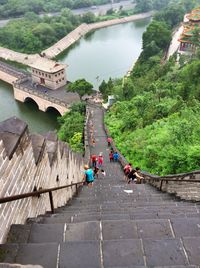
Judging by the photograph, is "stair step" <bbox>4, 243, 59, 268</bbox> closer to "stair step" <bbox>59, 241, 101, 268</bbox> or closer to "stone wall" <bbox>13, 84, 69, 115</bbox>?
"stair step" <bbox>59, 241, 101, 268</bbox>

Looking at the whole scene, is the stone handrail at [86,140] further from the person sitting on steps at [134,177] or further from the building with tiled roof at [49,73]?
the building with tiled roof at [49,73]

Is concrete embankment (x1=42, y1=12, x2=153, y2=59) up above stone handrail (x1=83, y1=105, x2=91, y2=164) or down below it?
below

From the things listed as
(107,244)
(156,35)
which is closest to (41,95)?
(156,35)

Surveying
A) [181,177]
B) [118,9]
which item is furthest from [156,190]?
[118,9]

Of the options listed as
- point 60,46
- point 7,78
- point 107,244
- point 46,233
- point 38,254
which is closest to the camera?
point 38,254

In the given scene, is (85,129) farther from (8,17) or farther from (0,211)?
(8,17)

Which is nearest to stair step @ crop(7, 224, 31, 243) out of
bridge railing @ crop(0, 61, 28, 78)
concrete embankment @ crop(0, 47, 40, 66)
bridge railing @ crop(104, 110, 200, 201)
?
bridge railing @ crop(104, 110, 200, 201)

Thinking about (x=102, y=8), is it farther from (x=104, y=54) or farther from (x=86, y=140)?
(x=86, y=140)
